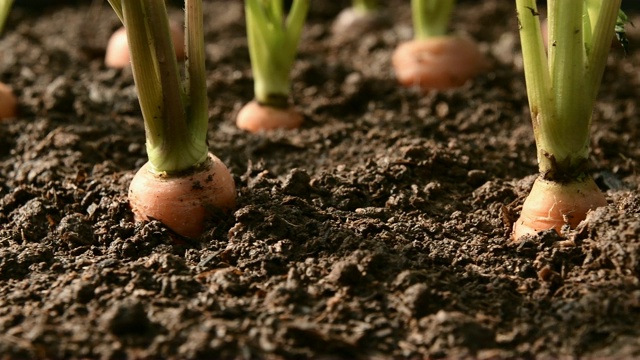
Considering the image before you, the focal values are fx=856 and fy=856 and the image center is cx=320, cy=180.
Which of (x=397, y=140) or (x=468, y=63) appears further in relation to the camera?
(x=468, y=63)

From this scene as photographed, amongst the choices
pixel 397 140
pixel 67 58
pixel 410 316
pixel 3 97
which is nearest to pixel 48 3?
pixel 67 58

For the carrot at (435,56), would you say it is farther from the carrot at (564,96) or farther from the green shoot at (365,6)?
the carrot at (564,96)

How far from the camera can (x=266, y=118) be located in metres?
2.78

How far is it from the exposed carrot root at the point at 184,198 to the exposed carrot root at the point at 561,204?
718 mm

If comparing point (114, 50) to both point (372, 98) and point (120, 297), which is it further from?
point (120, 297)

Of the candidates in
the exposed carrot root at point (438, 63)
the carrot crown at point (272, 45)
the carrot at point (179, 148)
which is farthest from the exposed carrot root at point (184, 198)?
the exposed carrot root at point (438, 63)

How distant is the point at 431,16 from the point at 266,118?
0.89m

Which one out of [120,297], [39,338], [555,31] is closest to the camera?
[39,338]

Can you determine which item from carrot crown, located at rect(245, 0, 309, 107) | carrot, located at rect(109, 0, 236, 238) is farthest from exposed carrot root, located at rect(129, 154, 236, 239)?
carrot crown, located at rect(245, 0, 309, 107)

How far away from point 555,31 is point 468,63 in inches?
54.6

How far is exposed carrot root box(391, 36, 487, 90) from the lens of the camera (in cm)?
318

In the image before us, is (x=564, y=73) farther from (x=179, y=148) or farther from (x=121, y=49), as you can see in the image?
(x=121, y=49)

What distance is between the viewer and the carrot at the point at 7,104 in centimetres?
282

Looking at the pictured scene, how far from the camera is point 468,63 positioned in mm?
3236
